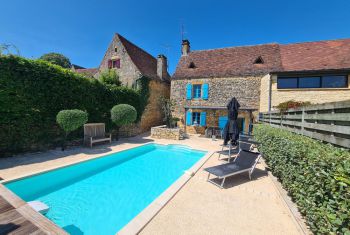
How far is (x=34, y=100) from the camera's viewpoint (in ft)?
24.0

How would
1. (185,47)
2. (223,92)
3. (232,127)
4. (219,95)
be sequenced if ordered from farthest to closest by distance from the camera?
1. (185,47)
2. (219,95)
3. (223,92)
4. (232,127)

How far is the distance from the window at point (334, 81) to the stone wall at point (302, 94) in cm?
40

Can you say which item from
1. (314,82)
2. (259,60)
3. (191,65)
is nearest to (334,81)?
(314,82)

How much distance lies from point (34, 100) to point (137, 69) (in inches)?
356

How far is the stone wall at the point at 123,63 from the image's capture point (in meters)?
15.2

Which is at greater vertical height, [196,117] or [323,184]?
[196,117]

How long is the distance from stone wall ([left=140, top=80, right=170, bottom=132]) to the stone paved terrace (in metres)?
10.5

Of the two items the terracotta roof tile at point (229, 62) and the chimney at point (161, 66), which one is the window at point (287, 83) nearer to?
the terracotta roof tile at point (229, 62)

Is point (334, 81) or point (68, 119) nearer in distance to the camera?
point (68, 119)

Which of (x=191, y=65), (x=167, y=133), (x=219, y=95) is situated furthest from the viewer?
(x=191, y=65)

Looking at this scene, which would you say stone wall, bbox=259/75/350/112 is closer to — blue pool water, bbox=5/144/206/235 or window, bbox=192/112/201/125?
window, bbox=192/112/201/125

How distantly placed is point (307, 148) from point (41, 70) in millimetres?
10342

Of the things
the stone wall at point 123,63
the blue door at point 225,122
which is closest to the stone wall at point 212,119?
the blue door at point 225,122

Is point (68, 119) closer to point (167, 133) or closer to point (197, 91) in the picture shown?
point (167, 133)
